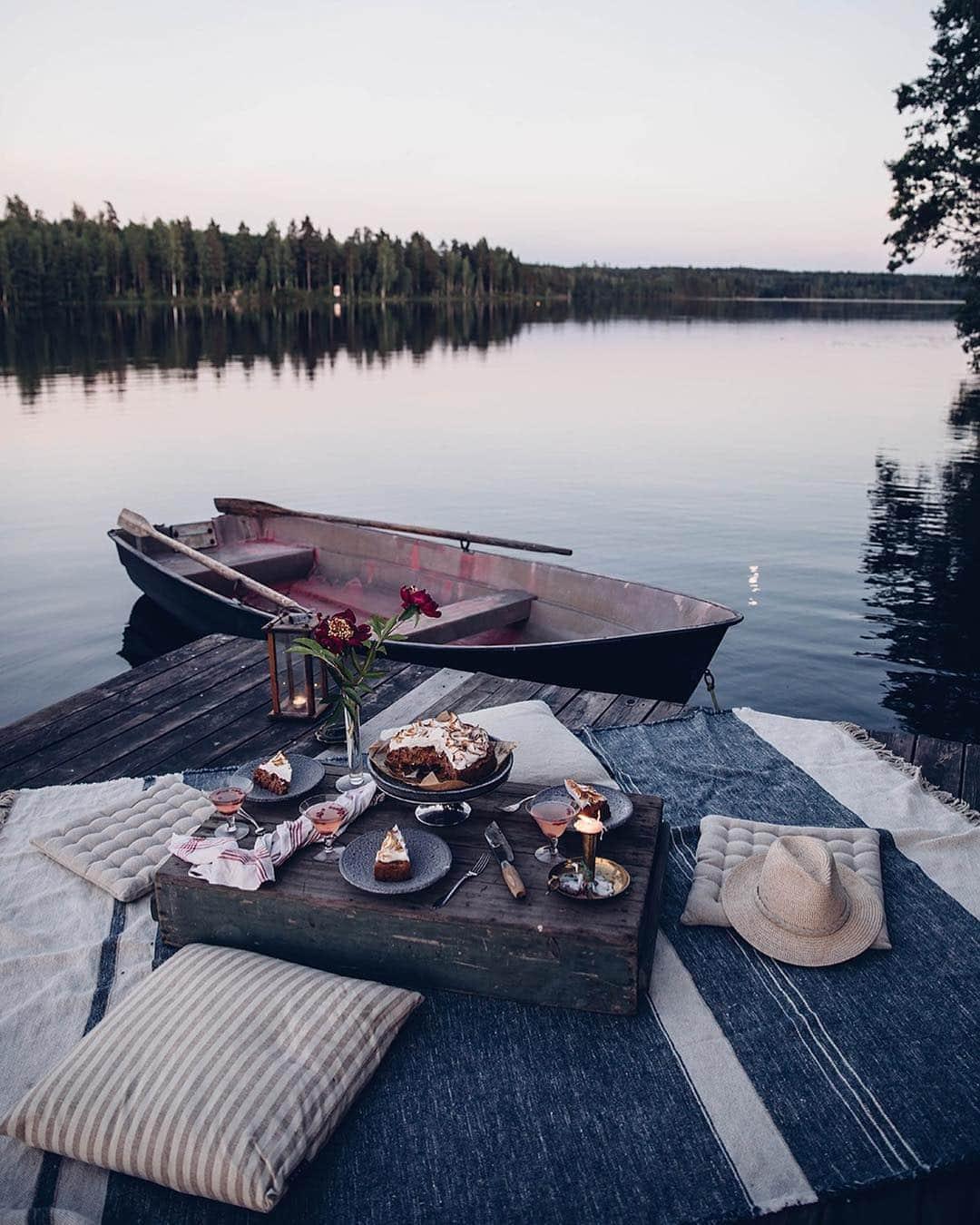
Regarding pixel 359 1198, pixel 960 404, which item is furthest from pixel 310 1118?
pixel 960 404

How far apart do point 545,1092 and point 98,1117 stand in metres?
1.31

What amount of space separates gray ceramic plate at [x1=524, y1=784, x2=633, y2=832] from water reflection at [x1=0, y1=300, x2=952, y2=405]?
31377 mm

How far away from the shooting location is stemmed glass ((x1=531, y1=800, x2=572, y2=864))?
3311 millimetres

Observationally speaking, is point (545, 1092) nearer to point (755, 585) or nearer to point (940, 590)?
point (755, 585)

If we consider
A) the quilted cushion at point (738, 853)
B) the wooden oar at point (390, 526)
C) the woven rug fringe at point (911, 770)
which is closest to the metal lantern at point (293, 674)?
the quilted cushion at point (738, 853)

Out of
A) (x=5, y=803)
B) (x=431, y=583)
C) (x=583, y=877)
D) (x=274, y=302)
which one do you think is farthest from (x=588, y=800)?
(x=274, y=302)

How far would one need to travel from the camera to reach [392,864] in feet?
10.5

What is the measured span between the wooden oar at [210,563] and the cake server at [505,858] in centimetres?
289

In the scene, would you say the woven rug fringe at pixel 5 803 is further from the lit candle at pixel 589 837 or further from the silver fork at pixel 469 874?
the lit candle at pixel 589 837

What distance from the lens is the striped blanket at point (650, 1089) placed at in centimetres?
256

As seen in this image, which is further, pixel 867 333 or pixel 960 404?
pixel 867 333

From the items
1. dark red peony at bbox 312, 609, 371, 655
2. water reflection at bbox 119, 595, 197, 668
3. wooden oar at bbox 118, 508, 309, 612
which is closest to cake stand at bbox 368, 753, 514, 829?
dark red peony at bbox 312, 609, 371, 655

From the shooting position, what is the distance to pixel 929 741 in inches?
220

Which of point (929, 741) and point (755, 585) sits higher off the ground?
point (929, 741)
